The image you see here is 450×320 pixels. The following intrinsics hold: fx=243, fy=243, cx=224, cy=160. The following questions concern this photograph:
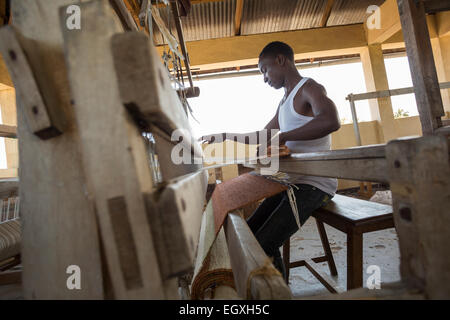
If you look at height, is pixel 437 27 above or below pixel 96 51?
above

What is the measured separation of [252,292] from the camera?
1.85ft

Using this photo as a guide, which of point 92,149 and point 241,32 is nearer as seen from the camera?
point 92,149

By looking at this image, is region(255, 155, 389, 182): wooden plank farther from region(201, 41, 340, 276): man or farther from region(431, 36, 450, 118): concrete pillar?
region(431, 36, 450, 118): concrete pillar

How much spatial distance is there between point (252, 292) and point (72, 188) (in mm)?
453

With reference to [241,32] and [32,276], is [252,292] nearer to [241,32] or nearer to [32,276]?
[32,276]

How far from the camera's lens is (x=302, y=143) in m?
1.83

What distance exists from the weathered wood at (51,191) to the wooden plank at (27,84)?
1 centimetres

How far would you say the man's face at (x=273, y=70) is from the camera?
207 cm

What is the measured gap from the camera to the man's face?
207cm

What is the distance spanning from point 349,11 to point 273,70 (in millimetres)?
5218

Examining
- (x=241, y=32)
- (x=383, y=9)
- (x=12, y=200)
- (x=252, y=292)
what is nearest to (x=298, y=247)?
(x=252, y=292)

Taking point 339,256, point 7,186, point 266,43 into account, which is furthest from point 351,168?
point 266,43

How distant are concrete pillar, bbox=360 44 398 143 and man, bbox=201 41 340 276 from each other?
552cm

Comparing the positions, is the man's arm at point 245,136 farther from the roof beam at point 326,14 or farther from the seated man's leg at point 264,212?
the roof beam at point 326,14
